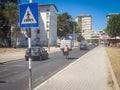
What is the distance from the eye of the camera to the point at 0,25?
2645 inches

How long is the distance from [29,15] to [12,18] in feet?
197

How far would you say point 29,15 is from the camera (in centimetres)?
973

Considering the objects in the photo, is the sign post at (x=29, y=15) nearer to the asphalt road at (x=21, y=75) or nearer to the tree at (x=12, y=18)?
the asphalt road at (x=21, y=75)

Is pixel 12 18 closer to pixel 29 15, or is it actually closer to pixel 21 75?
pixel 21 75

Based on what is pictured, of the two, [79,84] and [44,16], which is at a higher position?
[44,16]

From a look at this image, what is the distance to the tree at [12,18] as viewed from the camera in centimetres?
6775

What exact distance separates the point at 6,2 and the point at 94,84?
6357cm

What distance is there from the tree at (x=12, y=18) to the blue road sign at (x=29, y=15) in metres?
58.1

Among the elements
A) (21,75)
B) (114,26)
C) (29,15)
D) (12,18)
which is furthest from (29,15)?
(114,26)

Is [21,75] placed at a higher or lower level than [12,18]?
lower

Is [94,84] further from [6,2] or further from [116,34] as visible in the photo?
[116,34]

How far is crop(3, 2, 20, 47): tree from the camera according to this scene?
2667 inches

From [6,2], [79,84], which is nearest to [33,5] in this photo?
[79,84]

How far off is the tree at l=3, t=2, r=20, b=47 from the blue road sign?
2288 inches
